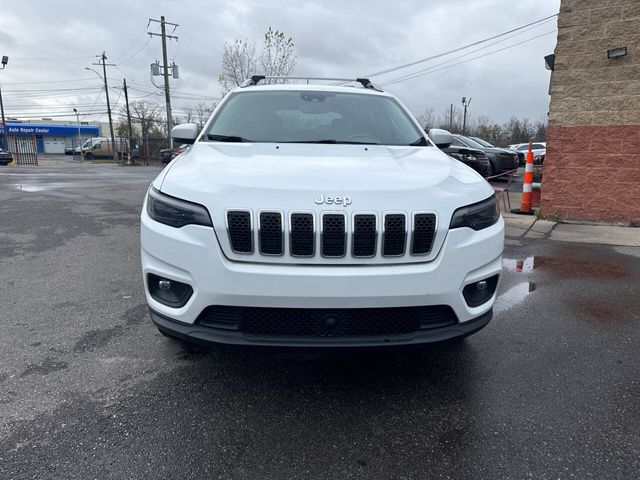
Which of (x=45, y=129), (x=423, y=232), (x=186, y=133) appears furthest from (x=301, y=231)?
(x=45, y=129)

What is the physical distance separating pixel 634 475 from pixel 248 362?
2.06 metres

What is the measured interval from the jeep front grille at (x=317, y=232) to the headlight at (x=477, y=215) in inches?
11.4

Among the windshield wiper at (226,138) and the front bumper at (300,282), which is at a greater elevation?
the windshield wiper at (226,138)

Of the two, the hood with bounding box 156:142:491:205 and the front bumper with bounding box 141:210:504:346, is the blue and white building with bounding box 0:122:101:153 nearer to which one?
the hood with bounding box 156:142:491:205

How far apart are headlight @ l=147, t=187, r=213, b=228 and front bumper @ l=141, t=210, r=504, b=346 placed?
34mm

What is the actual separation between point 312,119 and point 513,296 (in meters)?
2.45

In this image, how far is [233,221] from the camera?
217 cm

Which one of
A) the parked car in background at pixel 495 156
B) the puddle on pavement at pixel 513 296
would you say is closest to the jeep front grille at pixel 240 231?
the puddle on pavement at pixel 513 296

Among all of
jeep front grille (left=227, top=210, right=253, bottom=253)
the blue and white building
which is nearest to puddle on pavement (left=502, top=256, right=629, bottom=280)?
jeep front grille (left=227, top=210, right=253, bottom=253)

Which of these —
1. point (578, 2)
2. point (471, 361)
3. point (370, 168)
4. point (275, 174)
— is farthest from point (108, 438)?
point (578, 2)

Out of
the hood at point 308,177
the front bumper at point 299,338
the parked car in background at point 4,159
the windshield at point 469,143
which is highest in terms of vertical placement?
the windshield at point 469,143

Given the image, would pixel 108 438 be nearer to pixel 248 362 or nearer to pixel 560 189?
pixel 248 362

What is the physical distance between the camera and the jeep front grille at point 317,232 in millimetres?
2146

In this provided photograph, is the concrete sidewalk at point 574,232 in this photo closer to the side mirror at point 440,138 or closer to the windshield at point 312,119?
the side mirror at point 440,138
